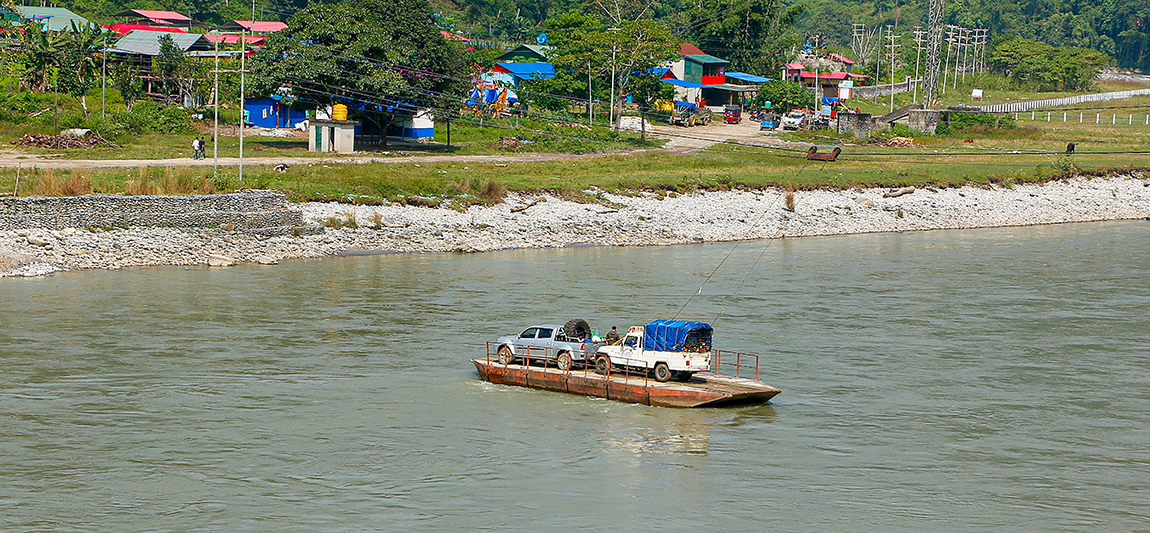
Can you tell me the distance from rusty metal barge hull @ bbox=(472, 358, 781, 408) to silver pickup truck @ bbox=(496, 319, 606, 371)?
1.27ft

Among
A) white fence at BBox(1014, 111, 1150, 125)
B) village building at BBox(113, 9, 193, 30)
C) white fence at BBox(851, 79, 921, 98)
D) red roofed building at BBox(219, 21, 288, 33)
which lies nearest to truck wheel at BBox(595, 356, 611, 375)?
white fence at BBox(1014, 111, 1150, 125)

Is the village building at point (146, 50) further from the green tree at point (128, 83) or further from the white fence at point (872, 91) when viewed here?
the white fence at point (872, 91)

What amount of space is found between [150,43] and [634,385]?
3353 inches

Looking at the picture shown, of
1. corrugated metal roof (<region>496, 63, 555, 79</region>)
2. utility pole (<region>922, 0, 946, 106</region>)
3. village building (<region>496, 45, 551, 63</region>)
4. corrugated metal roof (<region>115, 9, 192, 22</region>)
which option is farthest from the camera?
corrugated metal roof (<region>115, 9, 192, 22</region>)

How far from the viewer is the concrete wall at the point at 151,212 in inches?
1992

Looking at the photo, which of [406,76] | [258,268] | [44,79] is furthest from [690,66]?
[258,268]

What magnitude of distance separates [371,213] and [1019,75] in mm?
135496

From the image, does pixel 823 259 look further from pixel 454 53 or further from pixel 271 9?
pixel 271 9

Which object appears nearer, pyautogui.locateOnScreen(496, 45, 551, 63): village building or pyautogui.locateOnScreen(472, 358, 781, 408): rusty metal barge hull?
pyautogui.locateOnScreen(472, 358, 781, 408): rusty metal barge hull

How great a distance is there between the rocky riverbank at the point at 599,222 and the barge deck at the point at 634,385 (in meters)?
24.1

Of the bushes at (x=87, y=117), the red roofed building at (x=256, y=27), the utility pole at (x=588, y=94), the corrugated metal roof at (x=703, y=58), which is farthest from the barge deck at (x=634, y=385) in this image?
the red roofed building at (x=256, y=27)

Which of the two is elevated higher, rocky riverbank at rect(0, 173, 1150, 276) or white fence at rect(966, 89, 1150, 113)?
white fence at rect(966, 89, 1150, 113)

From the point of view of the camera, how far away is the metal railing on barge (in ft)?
102

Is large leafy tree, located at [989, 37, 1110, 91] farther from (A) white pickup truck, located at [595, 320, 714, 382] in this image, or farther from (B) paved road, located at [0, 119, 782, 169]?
(A) white pickup truck, located at [595, 320, 714, 382]
